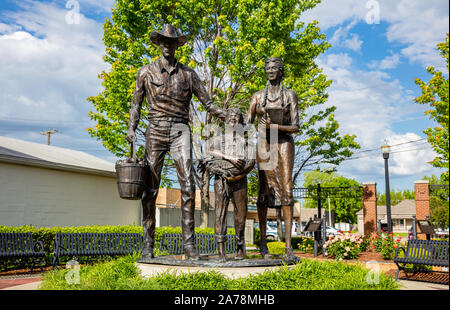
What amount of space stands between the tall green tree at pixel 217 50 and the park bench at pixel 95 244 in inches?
179

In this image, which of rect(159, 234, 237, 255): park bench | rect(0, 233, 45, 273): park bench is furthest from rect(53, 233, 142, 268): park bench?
rect(159, 234, 237, 255): park bench

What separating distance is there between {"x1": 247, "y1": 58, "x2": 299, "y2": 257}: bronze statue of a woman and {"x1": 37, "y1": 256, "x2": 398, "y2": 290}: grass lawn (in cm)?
86

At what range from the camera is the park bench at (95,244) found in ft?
29.5

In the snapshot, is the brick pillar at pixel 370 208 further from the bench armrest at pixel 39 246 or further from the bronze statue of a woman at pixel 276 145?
the bronze statue of a woman at pixel 276 145

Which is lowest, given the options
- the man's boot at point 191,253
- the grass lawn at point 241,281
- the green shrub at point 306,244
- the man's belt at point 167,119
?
the green shrub at point 306,244

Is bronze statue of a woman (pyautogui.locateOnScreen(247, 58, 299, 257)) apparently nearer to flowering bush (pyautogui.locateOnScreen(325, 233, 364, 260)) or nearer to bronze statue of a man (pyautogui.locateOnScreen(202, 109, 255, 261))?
bronze statue of a man (pyautogui.locateOnScreen(202, 109, 255, 261))

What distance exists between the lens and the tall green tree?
1322cm

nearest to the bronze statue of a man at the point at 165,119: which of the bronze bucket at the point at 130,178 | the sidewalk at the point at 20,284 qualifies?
the bronze bucket at the point at 130,178

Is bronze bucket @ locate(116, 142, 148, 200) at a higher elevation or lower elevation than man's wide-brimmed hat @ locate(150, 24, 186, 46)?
lower

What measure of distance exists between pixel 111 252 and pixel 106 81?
718 cm

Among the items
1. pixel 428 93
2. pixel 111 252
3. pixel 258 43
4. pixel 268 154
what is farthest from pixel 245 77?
pixel 268 154

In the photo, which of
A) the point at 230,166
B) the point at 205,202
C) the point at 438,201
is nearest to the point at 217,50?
the point at 205,202

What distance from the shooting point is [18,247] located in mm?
8953
